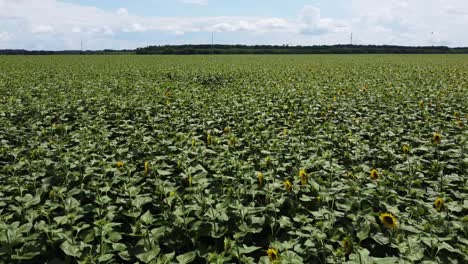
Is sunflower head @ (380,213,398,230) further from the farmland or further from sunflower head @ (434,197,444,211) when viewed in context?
sunflower head @ (434,197,444,211)

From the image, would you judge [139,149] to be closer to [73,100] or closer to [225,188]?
[225,188]

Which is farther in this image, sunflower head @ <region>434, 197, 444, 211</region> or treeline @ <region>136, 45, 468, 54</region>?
treeline @ <region>136, 45, 468, 54</region>

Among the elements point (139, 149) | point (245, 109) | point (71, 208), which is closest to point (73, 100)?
point (245, 109)

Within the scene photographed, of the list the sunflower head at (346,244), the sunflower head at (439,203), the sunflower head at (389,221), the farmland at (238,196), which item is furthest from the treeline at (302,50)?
the sunflower head at (346,244)

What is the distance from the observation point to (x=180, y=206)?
100 inches

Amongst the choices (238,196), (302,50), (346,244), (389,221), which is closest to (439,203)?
(389,221)

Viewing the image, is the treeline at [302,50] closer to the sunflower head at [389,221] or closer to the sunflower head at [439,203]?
the sunflower head at [439,203]

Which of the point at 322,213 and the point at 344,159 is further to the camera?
the point at 344,159

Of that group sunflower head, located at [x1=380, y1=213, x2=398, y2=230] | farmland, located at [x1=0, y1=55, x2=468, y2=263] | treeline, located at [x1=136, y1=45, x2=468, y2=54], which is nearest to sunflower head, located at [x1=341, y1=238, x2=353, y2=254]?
farmland, located at [x1=0, y1=55, x2=468, y2=263]

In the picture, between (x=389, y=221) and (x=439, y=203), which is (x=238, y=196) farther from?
(x=439, y=203)

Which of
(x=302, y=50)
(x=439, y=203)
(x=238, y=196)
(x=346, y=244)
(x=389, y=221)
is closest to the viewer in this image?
(x=346, y=244)

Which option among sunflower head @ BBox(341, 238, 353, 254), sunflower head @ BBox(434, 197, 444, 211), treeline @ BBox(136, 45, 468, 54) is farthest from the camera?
treeline @ BBox(136, 45, 468, 54)

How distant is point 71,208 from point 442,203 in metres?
2.39

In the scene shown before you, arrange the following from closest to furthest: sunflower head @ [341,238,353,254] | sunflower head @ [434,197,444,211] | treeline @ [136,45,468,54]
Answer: sunflower head @ [341,238,353,254], sunflower head @ [434,197,444,211], treeline @ [136,45,468,54]
